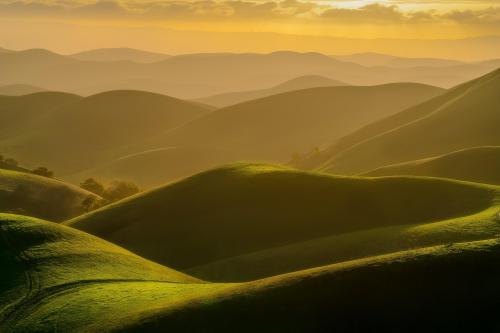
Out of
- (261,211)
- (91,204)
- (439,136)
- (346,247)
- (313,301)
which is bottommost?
(313,301)

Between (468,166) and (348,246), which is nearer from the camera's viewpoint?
(348,246)

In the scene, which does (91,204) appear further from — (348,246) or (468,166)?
(468,166)

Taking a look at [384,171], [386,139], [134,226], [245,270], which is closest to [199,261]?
[245,270]

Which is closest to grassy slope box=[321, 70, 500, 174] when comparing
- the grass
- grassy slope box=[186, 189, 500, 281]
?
grassy slope box=[186, 189, 500, 281]

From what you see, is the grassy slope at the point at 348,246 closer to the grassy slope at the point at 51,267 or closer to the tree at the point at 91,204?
the grassy slope at the point at 51,267

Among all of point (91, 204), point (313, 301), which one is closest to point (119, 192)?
point (91, 204)

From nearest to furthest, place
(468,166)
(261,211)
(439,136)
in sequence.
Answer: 1. (261,211)
2. (468,166)
3. (439,136)

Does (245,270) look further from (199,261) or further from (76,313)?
(76,313)

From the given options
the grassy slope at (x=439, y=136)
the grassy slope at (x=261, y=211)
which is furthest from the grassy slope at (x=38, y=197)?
the grassy slope at (x=439, y=136)
